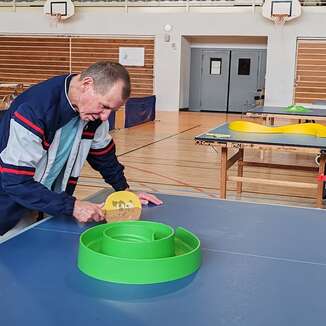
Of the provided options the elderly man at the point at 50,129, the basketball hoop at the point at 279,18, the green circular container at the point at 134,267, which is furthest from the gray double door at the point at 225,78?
the green circular container at the point at 134,267

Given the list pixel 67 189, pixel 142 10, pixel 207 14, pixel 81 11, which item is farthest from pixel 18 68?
pixel 67 189

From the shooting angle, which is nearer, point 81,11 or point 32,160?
point 32,160

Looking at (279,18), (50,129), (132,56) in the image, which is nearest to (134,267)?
(50,129)

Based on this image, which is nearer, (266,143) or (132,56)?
(266,143)

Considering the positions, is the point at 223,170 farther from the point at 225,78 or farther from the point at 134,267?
the point at 225,78

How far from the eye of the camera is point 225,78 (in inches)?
645

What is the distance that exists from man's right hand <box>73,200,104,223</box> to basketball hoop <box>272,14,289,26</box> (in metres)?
13.3

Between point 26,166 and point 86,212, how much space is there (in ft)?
0.93

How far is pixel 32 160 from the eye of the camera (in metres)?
1.99

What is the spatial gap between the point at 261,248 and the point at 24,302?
86 cm

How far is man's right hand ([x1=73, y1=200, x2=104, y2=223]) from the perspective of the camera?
199cm

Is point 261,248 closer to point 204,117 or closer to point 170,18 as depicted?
point 204,117

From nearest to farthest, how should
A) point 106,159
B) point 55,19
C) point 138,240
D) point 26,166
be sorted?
point 138,240, point 26,166, point 106,159, point 55,19

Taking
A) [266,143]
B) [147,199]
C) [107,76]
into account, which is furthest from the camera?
[266,143]
